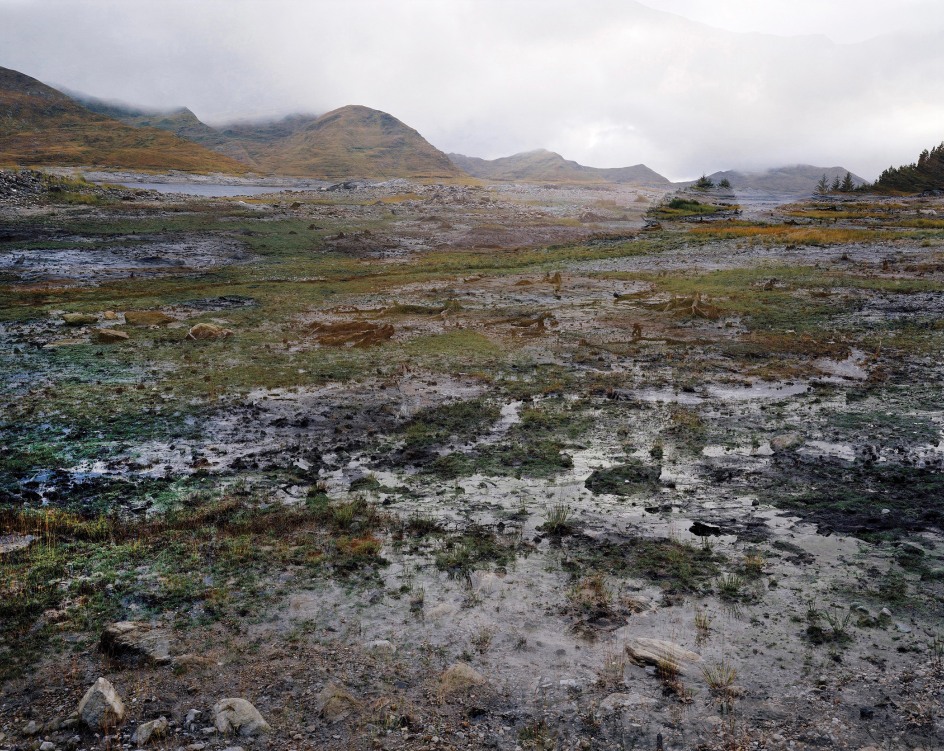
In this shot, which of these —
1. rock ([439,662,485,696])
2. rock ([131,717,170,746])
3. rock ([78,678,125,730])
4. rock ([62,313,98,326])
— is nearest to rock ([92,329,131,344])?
rock ([62,313,98,326])

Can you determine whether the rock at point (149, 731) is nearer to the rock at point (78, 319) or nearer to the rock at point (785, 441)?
the rock at point (785, 441)

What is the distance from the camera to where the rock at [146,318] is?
19922mm

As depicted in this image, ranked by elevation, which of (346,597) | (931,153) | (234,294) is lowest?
(346,597)

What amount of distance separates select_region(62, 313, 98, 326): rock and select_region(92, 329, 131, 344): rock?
7.13 feet

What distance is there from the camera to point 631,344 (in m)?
17.8

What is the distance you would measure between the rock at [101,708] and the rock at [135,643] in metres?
0.59

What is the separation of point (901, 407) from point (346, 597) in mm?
11254

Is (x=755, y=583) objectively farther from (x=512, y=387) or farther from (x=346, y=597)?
(x=512, y=387)

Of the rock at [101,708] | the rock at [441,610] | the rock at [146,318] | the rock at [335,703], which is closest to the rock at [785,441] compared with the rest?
the rock at [441,610]

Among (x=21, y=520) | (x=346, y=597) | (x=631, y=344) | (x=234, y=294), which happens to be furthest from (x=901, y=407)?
(x=234, y=294)

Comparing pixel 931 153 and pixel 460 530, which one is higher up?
pixel 931 153

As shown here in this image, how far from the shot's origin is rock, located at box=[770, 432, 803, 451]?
10.3m

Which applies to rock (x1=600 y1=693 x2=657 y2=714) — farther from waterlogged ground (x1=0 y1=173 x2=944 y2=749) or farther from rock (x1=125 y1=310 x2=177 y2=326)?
rock (x1=125 y1=310 x2=177 y2=326)

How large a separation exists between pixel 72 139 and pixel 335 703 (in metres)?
174
